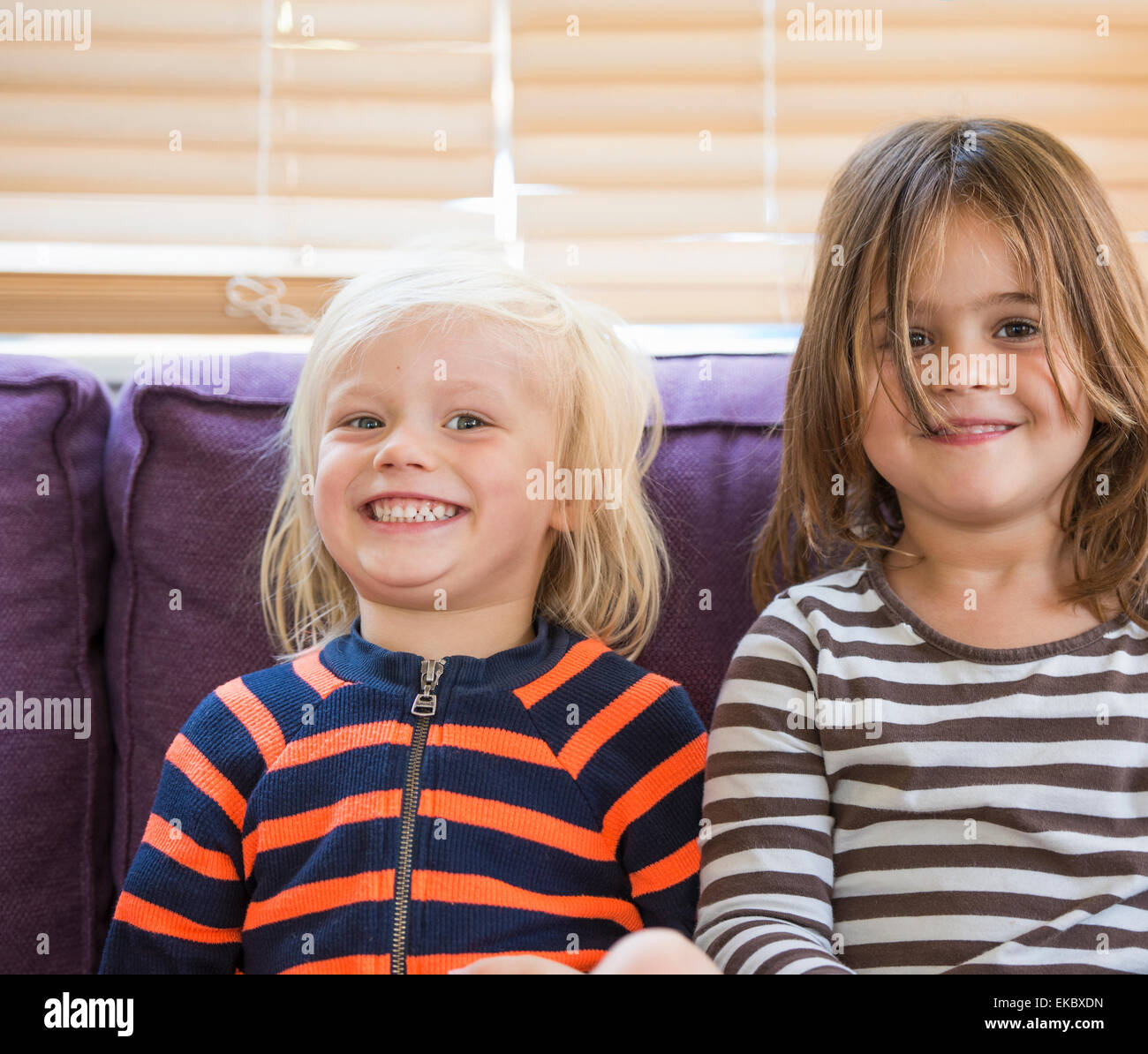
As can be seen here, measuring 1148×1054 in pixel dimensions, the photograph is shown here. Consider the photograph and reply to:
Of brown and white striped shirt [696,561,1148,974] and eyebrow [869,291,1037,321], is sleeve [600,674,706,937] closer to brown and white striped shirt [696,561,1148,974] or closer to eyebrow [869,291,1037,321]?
brown and white striped shirt [696,561,1148,974]

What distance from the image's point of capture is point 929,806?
37.0 inches

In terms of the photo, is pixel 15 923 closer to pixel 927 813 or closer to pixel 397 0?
pixel 927 813

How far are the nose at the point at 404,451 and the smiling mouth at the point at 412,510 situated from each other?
0.04 metres

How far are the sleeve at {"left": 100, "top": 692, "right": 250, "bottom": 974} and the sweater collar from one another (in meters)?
0.12

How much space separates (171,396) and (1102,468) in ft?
3.07

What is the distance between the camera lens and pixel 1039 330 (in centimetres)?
97

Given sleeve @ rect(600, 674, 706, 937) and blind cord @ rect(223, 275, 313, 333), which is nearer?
sleeve @ rect(600, 674, 706, 937)

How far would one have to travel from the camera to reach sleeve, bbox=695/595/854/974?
89 cm

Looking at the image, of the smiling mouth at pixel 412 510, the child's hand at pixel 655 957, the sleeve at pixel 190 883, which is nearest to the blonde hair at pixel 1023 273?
the smiling mouth at pixel 412 510

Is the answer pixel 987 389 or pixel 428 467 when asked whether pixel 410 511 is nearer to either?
pixel 428 467

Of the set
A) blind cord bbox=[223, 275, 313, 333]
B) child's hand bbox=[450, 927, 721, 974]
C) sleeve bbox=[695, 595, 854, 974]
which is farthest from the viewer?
blind cord bbox=[223, 275, 313, 333]

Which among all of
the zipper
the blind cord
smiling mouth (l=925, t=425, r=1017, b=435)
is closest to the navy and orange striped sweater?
the zipper

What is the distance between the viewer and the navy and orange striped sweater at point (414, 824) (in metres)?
0.96
